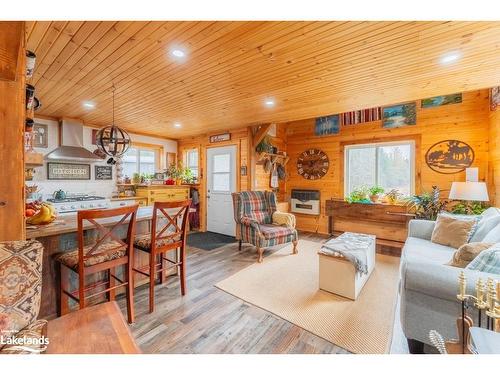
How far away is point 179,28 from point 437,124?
4.41 m

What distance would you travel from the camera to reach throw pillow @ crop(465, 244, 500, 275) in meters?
1.40

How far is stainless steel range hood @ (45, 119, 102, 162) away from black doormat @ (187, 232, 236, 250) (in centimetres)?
253

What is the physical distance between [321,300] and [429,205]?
8.87 feet

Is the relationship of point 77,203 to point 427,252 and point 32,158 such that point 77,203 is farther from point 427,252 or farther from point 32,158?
point 427,252

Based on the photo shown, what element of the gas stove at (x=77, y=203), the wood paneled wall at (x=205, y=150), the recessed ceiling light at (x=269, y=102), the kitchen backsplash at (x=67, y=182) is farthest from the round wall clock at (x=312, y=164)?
the gas stove at (x=77, y=203)

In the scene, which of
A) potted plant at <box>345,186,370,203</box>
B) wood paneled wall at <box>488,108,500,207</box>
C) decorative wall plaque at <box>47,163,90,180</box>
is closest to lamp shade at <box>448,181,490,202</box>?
wood paneled wall at <box>488,108,500,207</box>

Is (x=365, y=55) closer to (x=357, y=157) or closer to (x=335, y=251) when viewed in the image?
(x=335, y=251)

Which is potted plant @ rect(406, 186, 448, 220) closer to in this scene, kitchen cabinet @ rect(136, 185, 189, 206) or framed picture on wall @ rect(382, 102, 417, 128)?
framed picture on wall @ rect(382, 102, 417, 128)

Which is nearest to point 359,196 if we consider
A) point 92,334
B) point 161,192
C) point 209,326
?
point 209,326

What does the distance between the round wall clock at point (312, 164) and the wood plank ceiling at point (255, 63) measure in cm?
170

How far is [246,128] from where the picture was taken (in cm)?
482

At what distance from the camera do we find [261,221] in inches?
159

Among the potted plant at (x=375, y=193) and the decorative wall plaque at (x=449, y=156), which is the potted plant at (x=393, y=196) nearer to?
the potted plant at (x=375, y=193)
